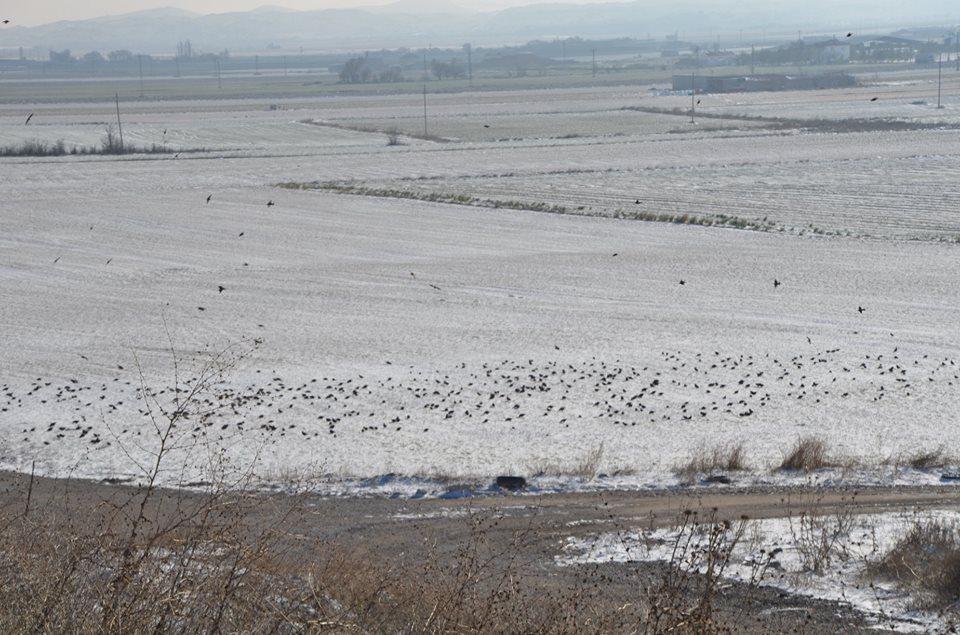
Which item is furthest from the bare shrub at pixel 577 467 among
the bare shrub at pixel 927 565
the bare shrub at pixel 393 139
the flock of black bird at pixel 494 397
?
the bare shrub at pixel 393 139

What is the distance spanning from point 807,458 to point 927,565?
17.4 feet

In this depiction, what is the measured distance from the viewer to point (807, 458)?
50.0 feet

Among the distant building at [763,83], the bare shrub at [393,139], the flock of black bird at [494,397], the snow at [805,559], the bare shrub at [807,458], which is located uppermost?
the distant building at [763,83]

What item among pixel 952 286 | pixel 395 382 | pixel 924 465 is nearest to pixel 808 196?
pixel 952 286

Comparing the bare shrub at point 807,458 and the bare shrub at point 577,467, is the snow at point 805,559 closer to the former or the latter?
the bare shrub at point 807,458

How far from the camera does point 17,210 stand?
157 ft

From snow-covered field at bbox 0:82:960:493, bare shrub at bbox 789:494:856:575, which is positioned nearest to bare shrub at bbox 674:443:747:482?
snow-covered field at bbox 0:82:960:493

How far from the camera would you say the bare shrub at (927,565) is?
9.42m

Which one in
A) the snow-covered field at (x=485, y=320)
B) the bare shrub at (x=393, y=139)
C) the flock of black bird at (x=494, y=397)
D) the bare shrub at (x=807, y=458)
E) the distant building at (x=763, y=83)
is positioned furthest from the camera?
the distant building at (x=763, y=83)

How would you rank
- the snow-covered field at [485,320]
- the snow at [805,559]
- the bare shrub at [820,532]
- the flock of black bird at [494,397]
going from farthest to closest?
1. the flock of black bird at [494,397]
2. the snow-covered field at [485,320]
3. the bare shrub at [820,532]
4. the snow at [805,559]

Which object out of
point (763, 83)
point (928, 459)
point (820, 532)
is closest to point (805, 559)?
point (820, 532)

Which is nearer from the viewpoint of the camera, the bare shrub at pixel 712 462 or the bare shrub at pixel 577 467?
the bare shrub at pixel 712 462

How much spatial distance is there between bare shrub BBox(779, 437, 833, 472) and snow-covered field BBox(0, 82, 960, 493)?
398 mm

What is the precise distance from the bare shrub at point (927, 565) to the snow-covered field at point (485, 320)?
3.87 meters
